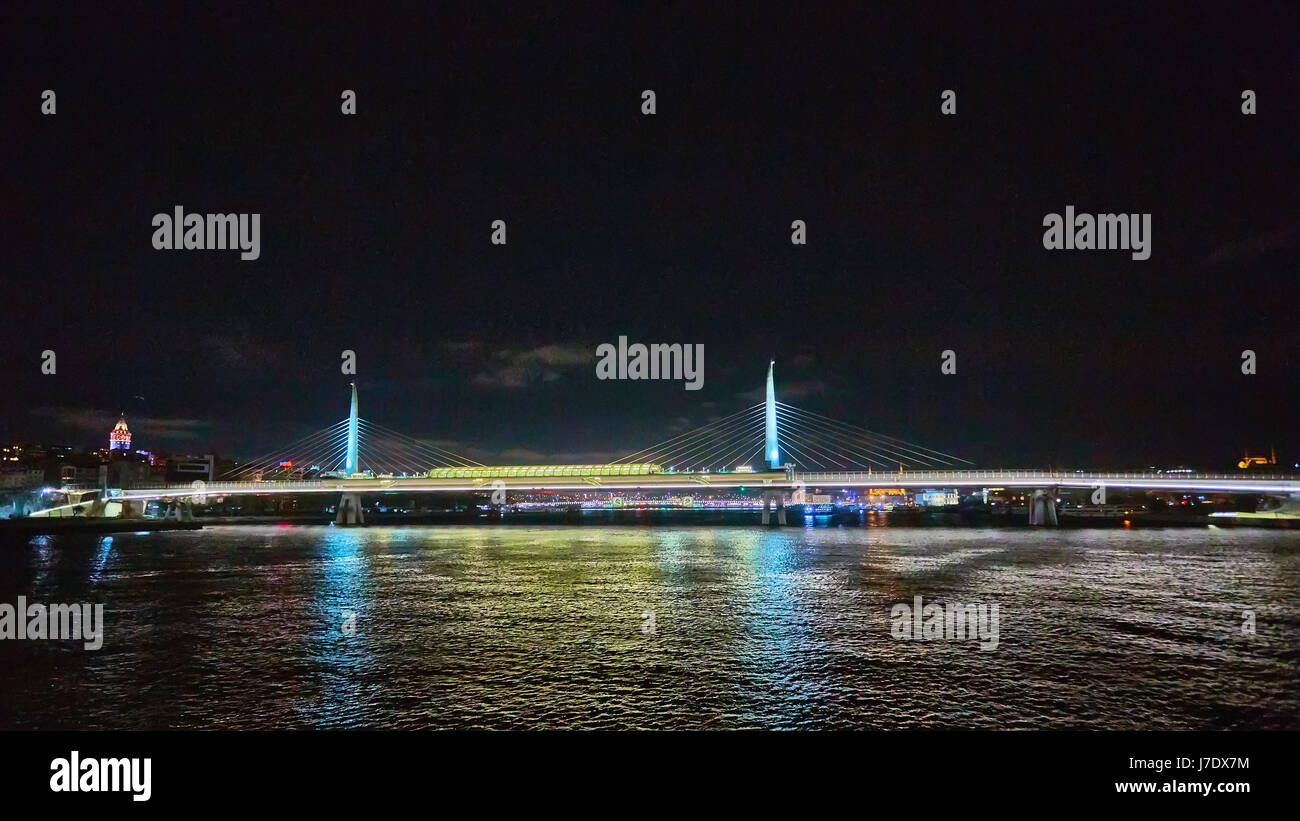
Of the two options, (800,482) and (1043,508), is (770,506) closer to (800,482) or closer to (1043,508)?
(800,482)

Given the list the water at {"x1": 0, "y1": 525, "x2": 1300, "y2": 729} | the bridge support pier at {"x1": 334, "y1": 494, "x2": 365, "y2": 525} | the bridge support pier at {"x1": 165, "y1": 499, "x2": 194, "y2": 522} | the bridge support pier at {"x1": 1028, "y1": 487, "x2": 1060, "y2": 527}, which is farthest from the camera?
the bridge support pier at {"x1": 165, "y1": 499, "x2": 194, "y2": 522}

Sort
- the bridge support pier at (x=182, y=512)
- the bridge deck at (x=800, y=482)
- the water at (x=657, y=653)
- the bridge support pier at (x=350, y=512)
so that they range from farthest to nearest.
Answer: the bridge support pier at (x=182, y=512) < the bridge support pier at (x=350, y=512) < the bridge deck at (x=800, y=482) < the water at (x=657, y=653)

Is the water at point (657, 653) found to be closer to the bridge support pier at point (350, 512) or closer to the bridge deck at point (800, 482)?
the bridge deck at point (800, 482)

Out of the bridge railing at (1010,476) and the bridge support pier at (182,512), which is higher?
the bridge railing at (1010,476)

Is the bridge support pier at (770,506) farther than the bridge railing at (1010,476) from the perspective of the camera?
Yes

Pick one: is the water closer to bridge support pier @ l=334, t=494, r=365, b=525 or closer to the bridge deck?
the bridge deck

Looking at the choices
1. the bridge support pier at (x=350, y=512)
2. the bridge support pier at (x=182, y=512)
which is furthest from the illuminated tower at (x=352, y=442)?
the bridge support pier at (x=182, y=512)

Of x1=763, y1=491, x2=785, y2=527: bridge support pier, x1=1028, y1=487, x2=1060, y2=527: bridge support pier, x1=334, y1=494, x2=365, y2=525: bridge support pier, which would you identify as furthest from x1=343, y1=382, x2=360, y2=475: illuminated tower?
x1=1028, y1=487, x2=1060, y2=527: bridge support pier
